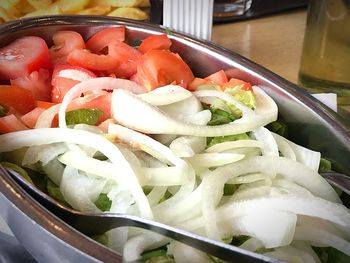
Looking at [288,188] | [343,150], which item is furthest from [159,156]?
[343,150]

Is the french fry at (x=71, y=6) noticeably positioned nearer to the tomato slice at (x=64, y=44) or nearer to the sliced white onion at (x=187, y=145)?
the tomato slice at (x=64, y=44)

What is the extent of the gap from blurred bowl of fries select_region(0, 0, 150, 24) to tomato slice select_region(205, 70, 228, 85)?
335 millimetres

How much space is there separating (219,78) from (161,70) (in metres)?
0.10

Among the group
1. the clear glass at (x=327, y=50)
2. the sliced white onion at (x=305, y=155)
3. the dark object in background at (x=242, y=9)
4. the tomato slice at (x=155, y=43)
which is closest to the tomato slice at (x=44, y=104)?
the tomato slice at (x=155, y=43)

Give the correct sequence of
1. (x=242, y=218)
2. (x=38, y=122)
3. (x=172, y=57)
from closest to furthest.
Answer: (x=242, y=218)
(x=38, y=122)
(x=172, y=57)

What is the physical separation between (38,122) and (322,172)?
0.40 meters

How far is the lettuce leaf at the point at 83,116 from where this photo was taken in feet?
2.67

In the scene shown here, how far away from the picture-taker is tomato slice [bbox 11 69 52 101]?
0.91 m

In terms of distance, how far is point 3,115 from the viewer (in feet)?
2.69

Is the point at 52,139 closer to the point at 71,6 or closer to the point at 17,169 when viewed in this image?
the point at 17,169

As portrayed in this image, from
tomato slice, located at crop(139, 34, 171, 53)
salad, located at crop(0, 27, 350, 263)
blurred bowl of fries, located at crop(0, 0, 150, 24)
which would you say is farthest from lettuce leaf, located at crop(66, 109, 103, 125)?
blurred bowl of fries, located at crop(0, 0, 150, 24)

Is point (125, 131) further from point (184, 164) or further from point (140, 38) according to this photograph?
point (140, 38)

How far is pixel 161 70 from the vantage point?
949mm

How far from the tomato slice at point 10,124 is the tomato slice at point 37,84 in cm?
11
